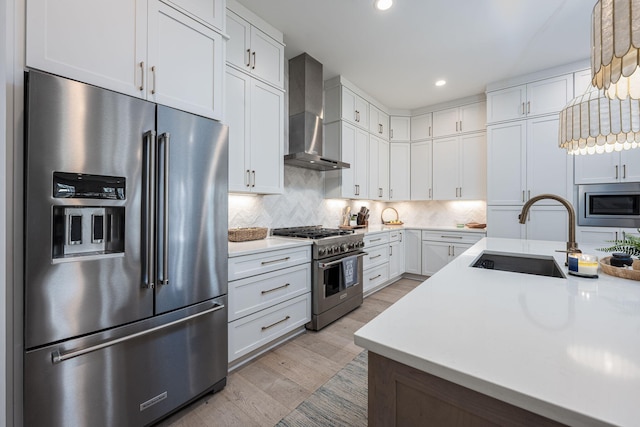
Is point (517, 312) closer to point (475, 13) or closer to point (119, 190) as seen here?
point (119, 190)

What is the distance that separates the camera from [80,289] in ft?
4.02

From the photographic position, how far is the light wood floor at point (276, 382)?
5.24ft

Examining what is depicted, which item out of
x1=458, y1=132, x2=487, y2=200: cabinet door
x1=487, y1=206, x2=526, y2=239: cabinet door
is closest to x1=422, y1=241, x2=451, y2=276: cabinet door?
x1=487, y1=206, x2=526, y2=239: cabinet door

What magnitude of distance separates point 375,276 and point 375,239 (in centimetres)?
51

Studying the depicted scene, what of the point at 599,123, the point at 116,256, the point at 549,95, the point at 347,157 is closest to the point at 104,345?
the point at 116,256

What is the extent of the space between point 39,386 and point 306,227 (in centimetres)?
261

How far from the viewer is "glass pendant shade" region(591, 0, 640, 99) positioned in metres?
0.84

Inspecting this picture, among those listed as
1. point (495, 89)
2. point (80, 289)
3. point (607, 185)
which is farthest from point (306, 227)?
point (607, 185)

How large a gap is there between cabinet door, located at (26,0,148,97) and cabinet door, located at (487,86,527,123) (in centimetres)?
409

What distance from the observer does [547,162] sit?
3.46 meters

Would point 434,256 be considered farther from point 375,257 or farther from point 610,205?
point 610,205

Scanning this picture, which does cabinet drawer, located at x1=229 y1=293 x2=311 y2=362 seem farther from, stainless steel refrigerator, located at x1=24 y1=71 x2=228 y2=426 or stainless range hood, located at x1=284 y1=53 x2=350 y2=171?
stainless range hood, located at x1=284 y1=53 x2=350 y2=171

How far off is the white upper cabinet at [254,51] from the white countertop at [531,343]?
2.36 metres

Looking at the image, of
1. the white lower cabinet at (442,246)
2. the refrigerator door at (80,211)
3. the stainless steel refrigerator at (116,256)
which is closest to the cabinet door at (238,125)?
the stainless steel refrigerator at (116,256)
